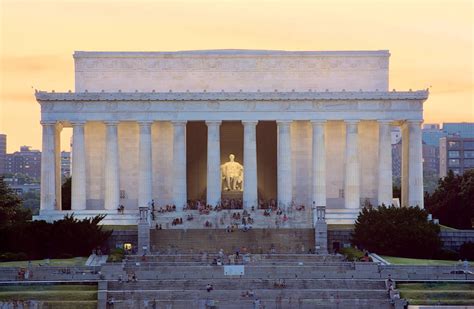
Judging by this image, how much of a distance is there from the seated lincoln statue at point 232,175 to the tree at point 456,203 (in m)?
19.8

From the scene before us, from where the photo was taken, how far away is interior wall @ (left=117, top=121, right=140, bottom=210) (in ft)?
490

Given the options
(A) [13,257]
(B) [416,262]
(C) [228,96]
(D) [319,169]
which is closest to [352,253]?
(B) [416,262]

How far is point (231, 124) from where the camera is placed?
154125mm

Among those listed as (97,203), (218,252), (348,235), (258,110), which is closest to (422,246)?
(348,235)

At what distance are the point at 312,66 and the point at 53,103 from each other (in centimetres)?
2646

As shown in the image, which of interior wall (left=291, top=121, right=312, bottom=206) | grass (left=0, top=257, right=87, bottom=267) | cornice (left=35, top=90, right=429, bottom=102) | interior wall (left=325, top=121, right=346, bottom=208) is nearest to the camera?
grass (left=0, top=257, right=87, bottom=267)

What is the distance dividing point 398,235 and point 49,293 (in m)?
33.3

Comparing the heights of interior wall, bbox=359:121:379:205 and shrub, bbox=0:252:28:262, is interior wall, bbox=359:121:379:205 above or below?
above

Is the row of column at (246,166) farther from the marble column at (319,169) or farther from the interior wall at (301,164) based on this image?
→ the interior wall at (301,164)

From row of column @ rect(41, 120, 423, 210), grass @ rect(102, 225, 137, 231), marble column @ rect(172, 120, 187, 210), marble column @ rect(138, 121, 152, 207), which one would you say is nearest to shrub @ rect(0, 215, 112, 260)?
grass @ rect(102, 225, 137, 231)

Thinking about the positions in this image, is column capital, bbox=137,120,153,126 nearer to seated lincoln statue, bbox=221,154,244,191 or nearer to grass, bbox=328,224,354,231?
seated lincoln statue, bbox=221,154,244,191

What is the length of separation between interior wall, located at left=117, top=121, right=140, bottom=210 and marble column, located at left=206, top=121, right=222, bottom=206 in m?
8.10

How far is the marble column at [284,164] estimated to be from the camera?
145500mm

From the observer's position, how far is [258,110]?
145 metres
